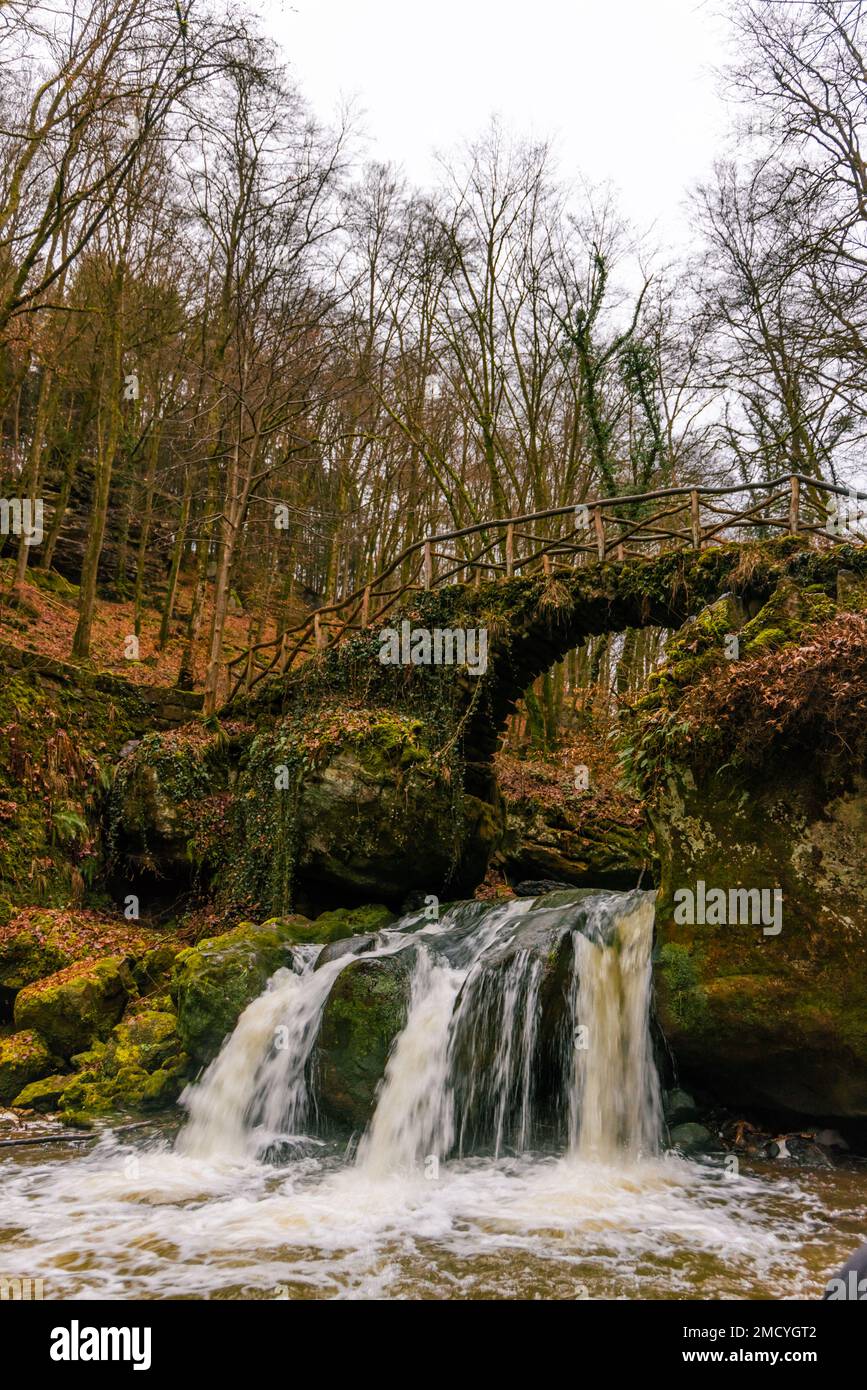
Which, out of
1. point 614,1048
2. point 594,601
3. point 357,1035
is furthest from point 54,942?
point 594,601

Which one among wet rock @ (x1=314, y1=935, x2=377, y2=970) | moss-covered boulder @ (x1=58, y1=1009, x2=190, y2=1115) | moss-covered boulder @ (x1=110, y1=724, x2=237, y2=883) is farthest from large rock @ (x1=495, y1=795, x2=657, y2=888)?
moss-covered boulder @ (x1=58, y1=1009, x2=190, y2=1115)

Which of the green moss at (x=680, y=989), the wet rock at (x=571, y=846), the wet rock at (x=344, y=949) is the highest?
the wet rock at (x=571, y=846)

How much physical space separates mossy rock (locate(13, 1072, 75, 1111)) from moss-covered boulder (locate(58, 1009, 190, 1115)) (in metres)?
0.08

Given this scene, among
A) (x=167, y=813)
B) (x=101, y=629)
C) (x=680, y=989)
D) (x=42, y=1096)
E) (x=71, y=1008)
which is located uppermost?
(x=101, y=629)

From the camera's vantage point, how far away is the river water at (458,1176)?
182 inches

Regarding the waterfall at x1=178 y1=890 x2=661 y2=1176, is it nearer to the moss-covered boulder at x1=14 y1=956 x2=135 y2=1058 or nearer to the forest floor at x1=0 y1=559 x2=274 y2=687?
the moss-covered boulder at x1=14 y1=956 x2=135 y2=1058

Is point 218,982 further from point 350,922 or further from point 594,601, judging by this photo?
point 594,601

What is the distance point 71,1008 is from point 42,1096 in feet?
3.10

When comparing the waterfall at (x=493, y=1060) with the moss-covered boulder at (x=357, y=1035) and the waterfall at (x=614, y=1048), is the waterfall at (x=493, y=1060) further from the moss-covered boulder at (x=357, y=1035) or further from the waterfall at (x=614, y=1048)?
the moss-covered boulder at (x=357, y=1035)

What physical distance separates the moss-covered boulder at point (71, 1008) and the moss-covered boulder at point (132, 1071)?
8.1 inches

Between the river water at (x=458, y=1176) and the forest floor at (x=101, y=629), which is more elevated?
the forest floor at (x=101, y=629)

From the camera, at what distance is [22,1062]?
8.32 m

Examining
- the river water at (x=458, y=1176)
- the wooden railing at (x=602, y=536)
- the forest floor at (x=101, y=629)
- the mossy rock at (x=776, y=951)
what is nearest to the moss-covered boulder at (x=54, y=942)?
the river water at (x=458, y=1176)
